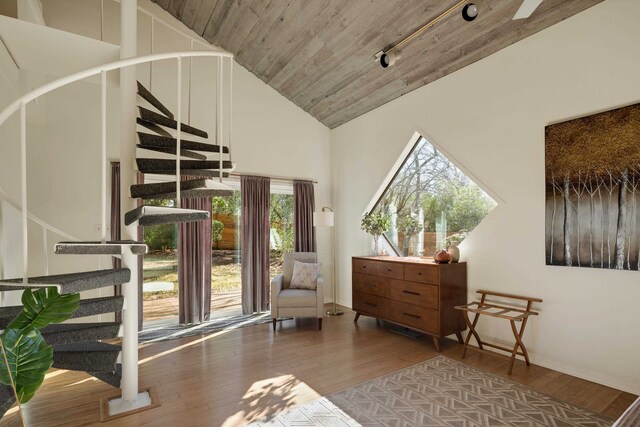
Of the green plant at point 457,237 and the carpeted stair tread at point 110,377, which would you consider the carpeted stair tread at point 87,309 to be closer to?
the carpeted stair tread at point 110,377

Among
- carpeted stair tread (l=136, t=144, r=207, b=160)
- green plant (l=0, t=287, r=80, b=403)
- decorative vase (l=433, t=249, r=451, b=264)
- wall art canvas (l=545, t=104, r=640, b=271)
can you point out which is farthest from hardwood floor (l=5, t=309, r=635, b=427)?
carpeted stair tread (l=136, t=144, r=207, b=160)

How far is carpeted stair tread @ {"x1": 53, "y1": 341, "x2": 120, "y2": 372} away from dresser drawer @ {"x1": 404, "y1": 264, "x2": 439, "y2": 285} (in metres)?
2.84

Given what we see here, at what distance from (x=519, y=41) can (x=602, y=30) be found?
0.66 m

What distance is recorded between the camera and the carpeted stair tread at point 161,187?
2.25 metres

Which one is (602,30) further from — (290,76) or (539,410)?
(290,76)

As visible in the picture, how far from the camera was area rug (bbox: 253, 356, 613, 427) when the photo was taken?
7.29ft

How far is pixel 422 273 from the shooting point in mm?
3576

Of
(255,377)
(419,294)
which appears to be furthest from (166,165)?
(419,294)

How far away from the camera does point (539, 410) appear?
2.33 m

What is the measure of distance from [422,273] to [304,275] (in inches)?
64.6

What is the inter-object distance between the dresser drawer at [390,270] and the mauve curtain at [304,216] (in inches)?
61.4

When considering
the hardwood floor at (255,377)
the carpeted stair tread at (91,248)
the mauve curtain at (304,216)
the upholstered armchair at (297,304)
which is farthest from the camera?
the mauve curtain at (304,216)

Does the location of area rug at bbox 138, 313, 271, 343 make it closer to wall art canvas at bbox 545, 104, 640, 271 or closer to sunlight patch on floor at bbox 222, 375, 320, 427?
sunlight patch on floor at bbox 222, 375, 320, 427

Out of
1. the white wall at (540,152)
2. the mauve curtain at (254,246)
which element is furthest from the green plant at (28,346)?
the white wall at (540,152)
